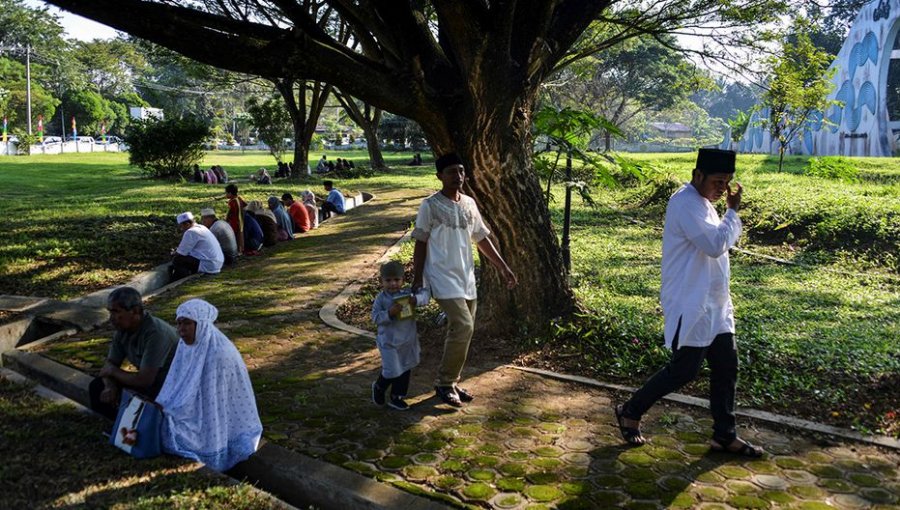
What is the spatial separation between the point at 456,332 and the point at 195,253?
241 inches

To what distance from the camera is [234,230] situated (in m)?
11.3

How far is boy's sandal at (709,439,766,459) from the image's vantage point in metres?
4.10

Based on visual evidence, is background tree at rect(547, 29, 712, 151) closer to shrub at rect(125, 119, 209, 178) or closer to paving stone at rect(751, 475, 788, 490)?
shrub at rect(125, 119, 209, 178)

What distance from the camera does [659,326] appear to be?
666 centimetres

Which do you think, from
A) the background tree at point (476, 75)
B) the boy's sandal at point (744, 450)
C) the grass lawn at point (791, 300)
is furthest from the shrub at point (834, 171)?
the boy's sandal at point (744, 450)

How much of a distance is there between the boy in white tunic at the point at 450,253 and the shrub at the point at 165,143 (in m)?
18.8

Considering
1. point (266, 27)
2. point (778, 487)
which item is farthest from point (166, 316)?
point (778, 487)

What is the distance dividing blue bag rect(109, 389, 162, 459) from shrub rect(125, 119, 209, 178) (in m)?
19.0

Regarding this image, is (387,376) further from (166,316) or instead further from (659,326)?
(166,316)

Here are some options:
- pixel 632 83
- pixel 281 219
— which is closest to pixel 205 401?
pixel 281 219

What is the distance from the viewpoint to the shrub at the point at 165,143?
21.3 meters

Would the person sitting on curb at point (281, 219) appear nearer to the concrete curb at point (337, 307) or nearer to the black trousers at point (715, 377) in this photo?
the concrete curb at point (337, 307)

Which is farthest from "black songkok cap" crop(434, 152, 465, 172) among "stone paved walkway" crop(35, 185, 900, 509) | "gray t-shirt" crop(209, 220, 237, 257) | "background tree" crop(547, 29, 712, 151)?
"background tree" crop(547, 29, 712, 151)

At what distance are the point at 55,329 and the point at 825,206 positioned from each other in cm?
1251
